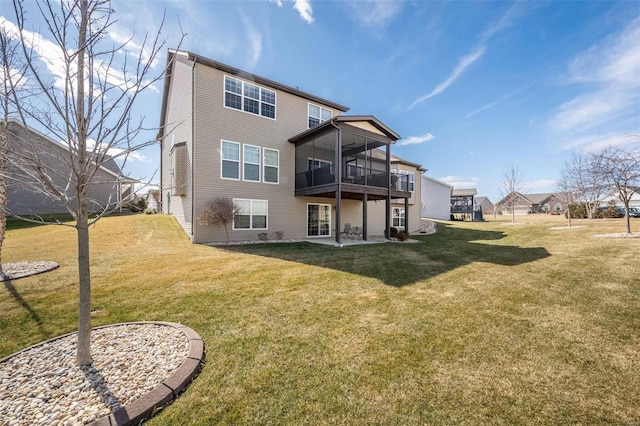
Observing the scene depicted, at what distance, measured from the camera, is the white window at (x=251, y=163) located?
44.3ft

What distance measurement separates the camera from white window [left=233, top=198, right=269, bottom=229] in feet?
43.5

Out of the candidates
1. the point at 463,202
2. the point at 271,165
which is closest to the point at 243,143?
the point at 271,165

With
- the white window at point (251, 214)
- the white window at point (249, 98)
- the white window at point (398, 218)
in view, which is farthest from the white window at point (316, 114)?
the white window at point (398, 218)

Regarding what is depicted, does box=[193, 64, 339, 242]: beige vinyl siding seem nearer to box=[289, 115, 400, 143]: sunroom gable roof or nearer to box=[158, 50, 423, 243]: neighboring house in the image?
box=[158, 50, 423, 243]: neighboring house

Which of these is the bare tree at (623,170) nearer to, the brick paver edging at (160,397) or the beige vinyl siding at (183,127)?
the brick paver edging at (160,397)

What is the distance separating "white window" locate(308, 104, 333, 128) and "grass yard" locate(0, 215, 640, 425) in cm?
1077

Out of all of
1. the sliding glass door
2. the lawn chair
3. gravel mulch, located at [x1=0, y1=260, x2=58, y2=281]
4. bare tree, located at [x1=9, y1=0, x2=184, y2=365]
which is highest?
bare tree, located at [x1=9, y1=0, x2=184, y2=365]

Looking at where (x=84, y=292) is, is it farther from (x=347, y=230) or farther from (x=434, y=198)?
(x=434, y=198)

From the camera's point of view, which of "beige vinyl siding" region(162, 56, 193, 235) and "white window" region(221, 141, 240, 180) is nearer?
"beige vinyl siding" region(162, 56, 193, 235)

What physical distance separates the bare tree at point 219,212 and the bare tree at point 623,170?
17.3 metres

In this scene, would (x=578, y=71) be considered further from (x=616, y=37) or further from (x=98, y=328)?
(x=98, y=328)

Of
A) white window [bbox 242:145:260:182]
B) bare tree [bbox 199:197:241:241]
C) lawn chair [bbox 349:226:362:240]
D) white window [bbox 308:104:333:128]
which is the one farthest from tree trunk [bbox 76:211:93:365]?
white window [bbox 308:104:333:128]

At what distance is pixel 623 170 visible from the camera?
36.5 feet

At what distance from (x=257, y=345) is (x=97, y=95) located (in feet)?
11.9
